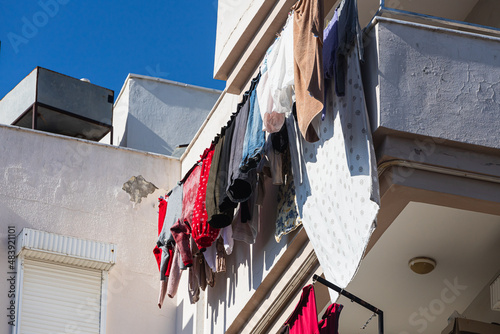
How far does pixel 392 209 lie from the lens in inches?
330

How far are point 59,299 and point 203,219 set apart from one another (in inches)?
118

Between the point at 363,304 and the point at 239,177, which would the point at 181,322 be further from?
the point at 363,304

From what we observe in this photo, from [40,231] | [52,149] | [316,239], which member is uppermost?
[52,149]

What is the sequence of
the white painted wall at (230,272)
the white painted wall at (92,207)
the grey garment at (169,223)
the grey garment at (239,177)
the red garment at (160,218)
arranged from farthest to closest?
the white painted wall at (92,207), the red garment at (160,218), the grey garment at (169,223), the white painted wall at (230,272), the grey garment at (239,177)

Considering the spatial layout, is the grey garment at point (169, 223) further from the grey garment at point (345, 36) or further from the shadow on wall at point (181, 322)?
the grey garment at point (345, 36)

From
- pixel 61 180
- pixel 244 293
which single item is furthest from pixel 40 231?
pixel 244 293

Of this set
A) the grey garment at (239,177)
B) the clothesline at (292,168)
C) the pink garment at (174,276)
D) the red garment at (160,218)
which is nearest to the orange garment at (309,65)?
the clothesline at (292,168)

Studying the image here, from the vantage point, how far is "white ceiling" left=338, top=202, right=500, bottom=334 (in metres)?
9.16

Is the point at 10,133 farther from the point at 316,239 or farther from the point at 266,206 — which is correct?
the point at 316,239

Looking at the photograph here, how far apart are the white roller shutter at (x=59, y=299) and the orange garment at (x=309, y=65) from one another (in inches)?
200

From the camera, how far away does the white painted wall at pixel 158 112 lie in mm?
15484

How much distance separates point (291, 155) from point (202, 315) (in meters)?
3.39

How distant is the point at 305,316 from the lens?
29.0 feet

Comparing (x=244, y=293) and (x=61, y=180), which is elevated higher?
(x=61, y=180)
